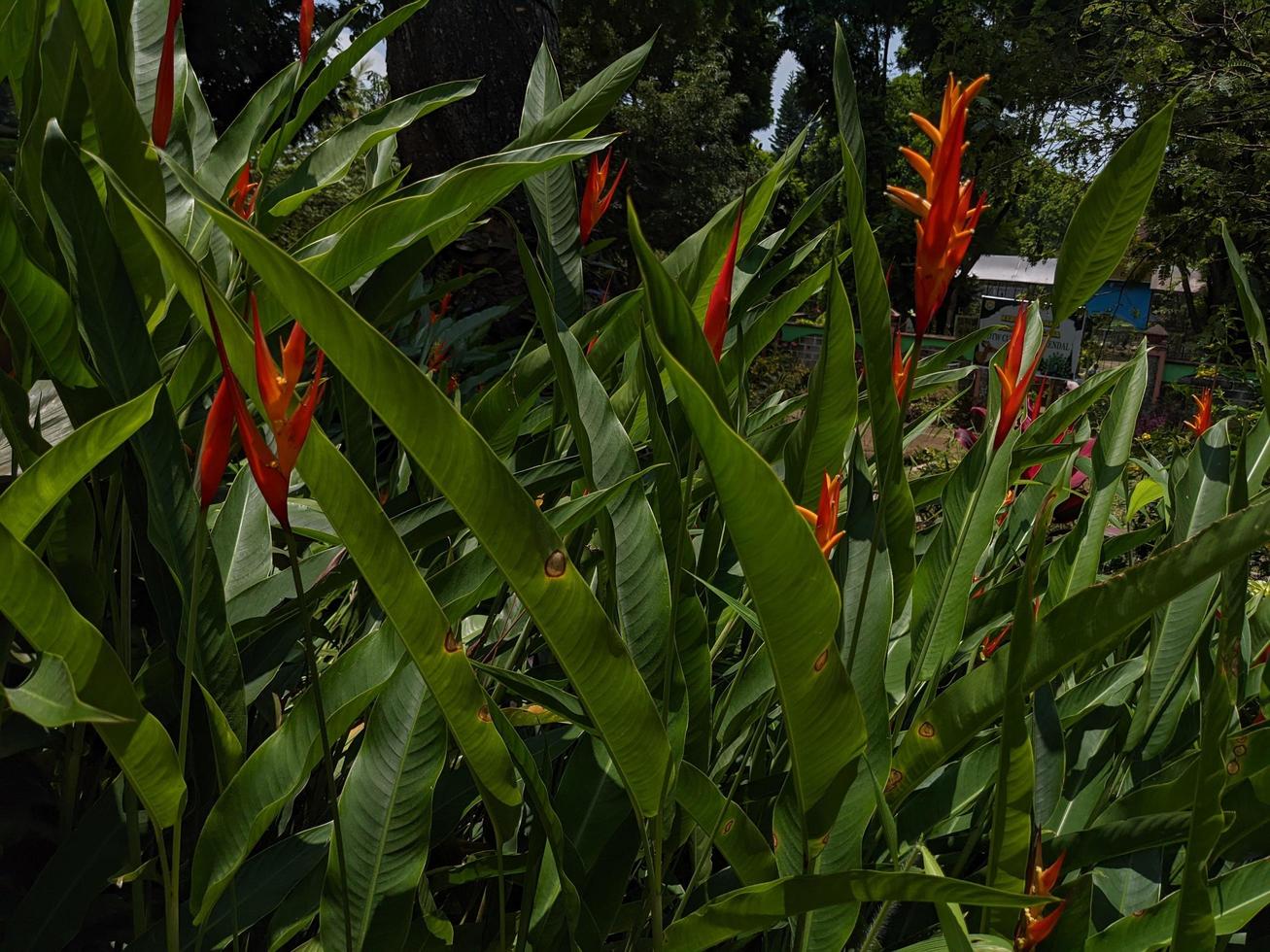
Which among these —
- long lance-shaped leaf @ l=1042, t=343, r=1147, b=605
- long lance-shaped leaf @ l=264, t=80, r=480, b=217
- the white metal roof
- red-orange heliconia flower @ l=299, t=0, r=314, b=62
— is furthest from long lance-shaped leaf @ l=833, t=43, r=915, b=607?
the white metal roof

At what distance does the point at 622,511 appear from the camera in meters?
0.72

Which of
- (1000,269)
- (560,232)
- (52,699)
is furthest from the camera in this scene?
(1000,269)

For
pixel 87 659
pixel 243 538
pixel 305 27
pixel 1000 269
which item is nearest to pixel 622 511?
pixel 87 659

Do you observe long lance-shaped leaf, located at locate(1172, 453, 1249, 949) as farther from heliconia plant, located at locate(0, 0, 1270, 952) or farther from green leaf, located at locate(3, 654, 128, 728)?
green leaf, located at locate(3, 654, 128, 728)

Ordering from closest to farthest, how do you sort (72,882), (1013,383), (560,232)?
(72,882) < (1013,383) < (560,232)

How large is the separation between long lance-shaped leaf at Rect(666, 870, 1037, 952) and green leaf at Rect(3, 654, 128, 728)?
0.37 metres

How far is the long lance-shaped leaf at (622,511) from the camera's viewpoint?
2.24 feet

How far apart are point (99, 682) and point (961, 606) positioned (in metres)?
0.73

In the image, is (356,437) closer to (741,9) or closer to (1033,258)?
(1033,258)

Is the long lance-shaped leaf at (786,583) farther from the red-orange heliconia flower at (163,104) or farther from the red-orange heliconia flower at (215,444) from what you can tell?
the red-orange heliconia flower at (163,104)

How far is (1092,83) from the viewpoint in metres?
8.65

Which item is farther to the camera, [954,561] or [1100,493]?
[1100,493]

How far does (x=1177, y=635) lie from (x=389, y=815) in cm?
76

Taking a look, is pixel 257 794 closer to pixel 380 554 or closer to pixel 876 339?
pixel 380 554
